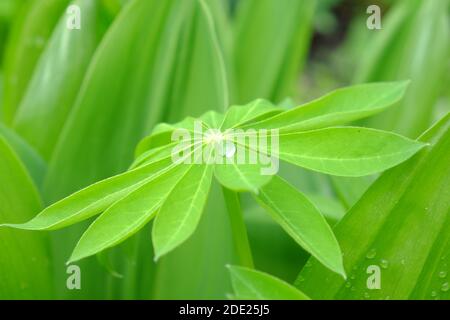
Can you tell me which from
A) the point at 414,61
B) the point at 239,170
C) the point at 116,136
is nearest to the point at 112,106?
the point at 116,136

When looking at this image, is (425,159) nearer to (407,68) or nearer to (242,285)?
(242,285)

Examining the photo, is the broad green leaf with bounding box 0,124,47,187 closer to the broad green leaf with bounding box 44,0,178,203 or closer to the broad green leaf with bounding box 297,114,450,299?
the broad green leaf with bounding box 44,0,178,203

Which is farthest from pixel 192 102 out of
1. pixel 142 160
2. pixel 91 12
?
pixel 142 160

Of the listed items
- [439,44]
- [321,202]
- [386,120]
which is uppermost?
[439,44]

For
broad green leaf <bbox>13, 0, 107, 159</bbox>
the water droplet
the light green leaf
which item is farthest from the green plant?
broad green leaf <bbox>13, 0, 107, 159</bbox>

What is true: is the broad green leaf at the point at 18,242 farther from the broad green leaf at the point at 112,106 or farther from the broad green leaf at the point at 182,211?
the broad green leaf at the point at 182,211

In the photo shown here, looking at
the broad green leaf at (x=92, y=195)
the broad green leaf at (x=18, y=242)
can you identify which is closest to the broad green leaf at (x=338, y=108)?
the broad green leaf at (x=92, y=195)

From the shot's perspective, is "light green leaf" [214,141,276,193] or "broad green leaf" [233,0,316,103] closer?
"light green leaf" [214,141,276,193]
